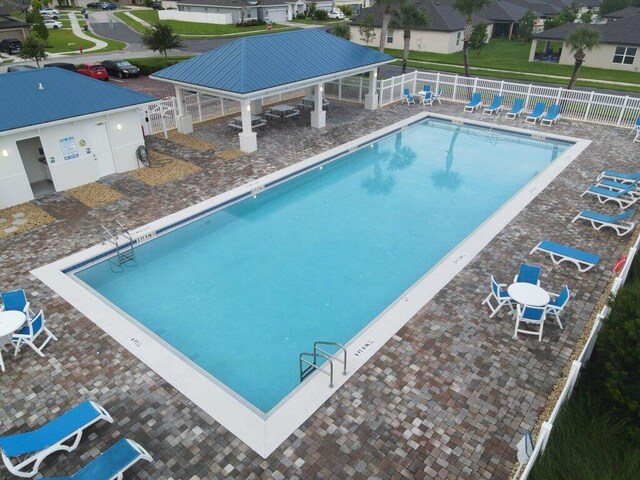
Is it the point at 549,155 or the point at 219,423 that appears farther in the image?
the point at 549,155

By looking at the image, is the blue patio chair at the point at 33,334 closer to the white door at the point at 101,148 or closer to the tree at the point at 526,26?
the white door at the point at 101,148

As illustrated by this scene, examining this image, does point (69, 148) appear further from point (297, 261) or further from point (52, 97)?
point (297, 261)

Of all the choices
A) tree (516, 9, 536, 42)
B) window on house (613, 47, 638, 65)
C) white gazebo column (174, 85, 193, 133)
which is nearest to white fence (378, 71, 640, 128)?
white gazebo column (174, 85, 193, 133)

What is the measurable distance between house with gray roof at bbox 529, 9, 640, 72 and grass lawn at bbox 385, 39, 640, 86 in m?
0.97

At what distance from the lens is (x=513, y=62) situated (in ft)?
151

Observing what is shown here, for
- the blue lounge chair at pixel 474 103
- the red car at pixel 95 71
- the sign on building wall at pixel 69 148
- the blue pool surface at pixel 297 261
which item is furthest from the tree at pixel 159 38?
the sign on building wall at pixel 69 148

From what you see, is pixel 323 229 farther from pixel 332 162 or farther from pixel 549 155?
pixel 549 155

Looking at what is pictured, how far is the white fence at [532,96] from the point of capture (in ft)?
79.6

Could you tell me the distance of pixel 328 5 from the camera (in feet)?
298

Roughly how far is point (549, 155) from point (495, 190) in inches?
209

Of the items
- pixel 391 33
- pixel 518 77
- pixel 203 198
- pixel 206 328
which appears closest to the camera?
pixel 206 328

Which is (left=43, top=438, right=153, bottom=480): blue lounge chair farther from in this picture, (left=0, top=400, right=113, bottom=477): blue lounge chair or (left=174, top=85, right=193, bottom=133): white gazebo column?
(left=174, top=85, right=193, bottom=133): white gazebo column

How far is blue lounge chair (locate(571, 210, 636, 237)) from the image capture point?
14.1 m

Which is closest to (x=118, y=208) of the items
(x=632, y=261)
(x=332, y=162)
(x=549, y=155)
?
(x=332, y=162)
